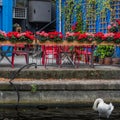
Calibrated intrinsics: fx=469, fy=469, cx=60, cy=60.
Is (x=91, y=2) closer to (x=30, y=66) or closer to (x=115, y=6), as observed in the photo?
(x=115, y=6)

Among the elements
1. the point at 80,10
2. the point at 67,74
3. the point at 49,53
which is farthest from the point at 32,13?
the point at 67,74

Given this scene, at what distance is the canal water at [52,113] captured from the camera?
1042 centimetres

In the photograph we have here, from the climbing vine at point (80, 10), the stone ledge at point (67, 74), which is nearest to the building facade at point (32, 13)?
the climbing vine at point (80, 10)

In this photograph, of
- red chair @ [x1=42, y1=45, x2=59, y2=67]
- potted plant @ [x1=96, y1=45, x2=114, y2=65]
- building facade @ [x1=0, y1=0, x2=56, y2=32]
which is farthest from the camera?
building facade @ [x1=0, y1=0, x2=56, y2=32]

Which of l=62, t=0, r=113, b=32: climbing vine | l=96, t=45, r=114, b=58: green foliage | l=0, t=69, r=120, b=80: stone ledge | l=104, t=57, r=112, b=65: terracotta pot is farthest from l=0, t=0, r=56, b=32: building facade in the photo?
l=0, t=69, r=120, b=80: stone ledge

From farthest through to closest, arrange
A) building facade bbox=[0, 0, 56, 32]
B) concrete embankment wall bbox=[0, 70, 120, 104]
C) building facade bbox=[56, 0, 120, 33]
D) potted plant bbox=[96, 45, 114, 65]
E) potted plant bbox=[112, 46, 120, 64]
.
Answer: building facade bbox=[0, 0, 56, 32]
building facade bbox=[56, 0, 120, 33]
potted plant bbox=[96, 45, 114, 65]
potted plant bbox=[112, 46, 120, 64]
concrete embankment wall bbox=[0, 70, 120, 104]

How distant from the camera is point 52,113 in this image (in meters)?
10.9

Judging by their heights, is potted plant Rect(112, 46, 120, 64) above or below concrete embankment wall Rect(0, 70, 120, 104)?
above

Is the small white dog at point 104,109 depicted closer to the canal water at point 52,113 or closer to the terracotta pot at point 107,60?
the canal water at point 52,113

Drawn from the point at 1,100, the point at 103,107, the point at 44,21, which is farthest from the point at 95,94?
the point at 44,21

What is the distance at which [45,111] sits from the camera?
1113cm

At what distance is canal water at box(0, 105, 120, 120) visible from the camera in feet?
34.2

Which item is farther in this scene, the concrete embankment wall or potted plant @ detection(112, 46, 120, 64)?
A: potted plant @ detection(112, 46, 120, 64)

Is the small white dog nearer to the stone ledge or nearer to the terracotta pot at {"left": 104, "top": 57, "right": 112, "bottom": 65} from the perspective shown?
the stone ledge
